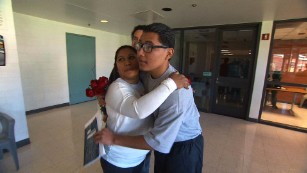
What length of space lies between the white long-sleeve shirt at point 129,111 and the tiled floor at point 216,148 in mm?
1380

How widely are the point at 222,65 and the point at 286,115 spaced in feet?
7.33

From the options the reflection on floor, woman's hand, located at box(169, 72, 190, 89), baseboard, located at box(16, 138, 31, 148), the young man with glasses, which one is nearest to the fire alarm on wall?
the reflection on floor

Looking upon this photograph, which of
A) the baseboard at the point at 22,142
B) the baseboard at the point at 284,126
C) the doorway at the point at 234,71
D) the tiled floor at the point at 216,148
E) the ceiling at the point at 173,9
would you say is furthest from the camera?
the doorway at the point at 234,71

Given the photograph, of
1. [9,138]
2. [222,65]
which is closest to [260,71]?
[222,65]

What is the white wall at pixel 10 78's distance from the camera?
230 cm

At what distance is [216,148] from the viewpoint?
107 inches

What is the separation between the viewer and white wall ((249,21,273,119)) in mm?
3672

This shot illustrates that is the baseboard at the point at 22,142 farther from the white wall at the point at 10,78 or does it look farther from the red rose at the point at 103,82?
the red rose at the point at 103,82

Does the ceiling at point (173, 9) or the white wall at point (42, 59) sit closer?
the ceiling at point (173, 9)

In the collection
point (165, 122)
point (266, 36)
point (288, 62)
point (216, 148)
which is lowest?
point (216, 148)

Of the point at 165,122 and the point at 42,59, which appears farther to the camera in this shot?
the point at 42,59

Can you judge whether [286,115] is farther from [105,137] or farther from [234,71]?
[105,137]

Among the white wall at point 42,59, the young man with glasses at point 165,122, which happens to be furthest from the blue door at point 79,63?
the young man with glasses at point 165,122

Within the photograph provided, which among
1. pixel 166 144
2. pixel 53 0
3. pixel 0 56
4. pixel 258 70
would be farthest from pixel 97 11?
pixel 258 70
